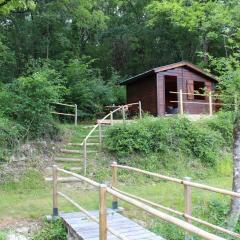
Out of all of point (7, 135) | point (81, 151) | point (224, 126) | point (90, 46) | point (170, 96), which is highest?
point (90, 46)

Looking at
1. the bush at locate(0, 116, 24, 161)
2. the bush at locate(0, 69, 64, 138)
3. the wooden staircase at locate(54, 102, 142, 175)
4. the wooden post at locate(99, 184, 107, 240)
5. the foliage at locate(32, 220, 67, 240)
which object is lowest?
the foliage at locate(32, 220, 67, 240)

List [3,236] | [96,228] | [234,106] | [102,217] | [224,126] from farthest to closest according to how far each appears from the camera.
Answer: [224,126] < [234,106] < [3,236] < [96,228] < [102,217]

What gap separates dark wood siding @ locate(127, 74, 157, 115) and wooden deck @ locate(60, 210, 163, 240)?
13179mm

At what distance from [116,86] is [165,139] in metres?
12.7

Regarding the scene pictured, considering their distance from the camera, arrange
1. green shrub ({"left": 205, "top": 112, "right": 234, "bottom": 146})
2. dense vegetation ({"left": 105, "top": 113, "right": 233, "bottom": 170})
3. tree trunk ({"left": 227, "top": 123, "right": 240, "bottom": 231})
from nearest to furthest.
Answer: tree trunk ({"left": 227, "top": 123, "right": 240, "bottom": 231}) < dense vegetation ({"left": 105, "top": 113, "right": 233, "bottom": 170}) < green shrub ({"left": 205, "top": 112, "right": 234, "bottom": 146})

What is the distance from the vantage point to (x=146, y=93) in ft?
68.6

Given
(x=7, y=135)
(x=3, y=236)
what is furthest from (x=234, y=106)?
(x=7, y=135)

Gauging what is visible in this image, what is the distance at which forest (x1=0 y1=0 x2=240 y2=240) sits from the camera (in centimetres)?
931

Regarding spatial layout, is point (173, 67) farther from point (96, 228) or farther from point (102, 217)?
point (102, 217)

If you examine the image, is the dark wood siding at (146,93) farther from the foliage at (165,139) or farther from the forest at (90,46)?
the foliage at (165,139)

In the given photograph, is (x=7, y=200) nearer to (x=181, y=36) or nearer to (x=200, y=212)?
(x=200, y=212)

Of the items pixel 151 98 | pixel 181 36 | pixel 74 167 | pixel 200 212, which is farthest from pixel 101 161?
pixel 181 36

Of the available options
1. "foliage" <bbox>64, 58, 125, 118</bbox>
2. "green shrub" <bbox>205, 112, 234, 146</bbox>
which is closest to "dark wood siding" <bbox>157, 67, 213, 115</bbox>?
"foliage" <bbox>64, 58, 125, 118</bbox>

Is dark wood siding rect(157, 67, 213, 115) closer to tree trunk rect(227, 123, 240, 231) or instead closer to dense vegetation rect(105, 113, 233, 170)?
dense vegetation rect(105, 113, 233, 170)
